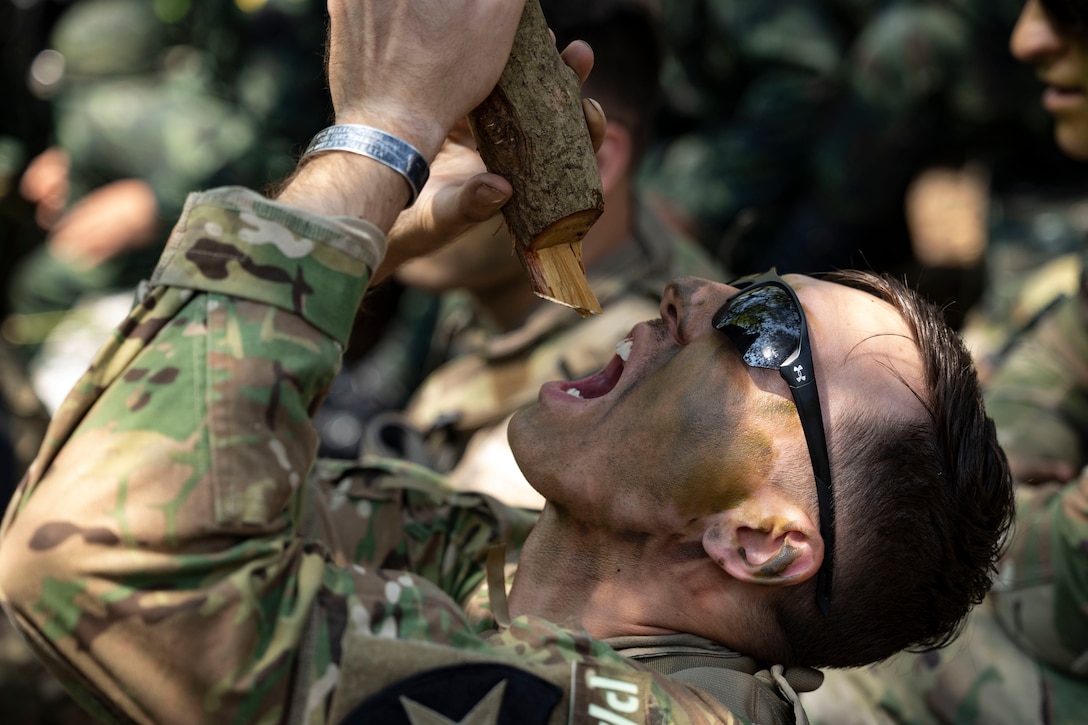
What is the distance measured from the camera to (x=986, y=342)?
4.46 m

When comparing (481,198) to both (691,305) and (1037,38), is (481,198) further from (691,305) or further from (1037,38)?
(1037,38)

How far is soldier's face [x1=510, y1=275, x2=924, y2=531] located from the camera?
2066mm

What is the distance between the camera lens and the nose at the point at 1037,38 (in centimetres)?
343

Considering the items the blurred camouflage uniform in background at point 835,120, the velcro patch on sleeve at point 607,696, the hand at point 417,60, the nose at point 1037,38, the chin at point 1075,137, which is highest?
the hand at point 417,60

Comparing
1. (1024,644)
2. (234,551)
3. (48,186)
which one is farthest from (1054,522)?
(48,186)

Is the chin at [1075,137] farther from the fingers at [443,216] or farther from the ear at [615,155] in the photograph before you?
the fingers at [443,216]

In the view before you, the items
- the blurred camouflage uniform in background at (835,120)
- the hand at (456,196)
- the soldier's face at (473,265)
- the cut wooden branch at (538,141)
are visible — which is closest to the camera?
the cut wooden branch at (538,141)

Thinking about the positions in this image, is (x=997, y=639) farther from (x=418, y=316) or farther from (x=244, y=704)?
(x=418, y=316)

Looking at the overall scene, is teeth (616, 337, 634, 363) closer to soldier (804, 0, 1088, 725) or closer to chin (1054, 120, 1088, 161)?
soldier (804, 0, 1088, 725)

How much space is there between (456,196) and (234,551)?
2.57ft

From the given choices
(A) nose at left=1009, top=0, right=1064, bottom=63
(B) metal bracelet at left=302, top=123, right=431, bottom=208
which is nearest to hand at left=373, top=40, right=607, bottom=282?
(B) metal bracelet at left=302, top=123, right=431, bottom=208

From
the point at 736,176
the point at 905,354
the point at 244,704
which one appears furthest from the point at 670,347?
the point at 736,176

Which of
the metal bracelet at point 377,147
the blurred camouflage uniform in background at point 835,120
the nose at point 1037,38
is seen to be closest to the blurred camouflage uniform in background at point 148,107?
the blurred camouflage uniform in background at point 835,120

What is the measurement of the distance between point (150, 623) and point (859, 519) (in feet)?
3.86
